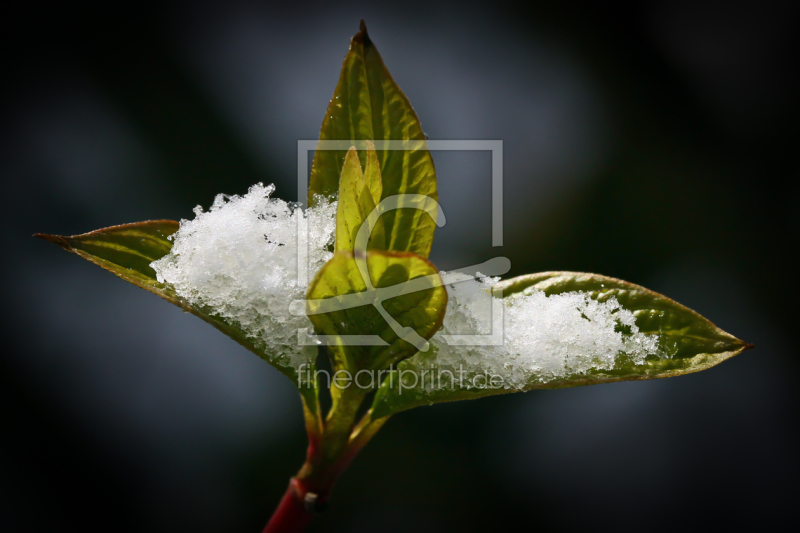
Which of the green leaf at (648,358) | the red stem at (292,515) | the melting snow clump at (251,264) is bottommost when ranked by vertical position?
the red stem at (292,515)

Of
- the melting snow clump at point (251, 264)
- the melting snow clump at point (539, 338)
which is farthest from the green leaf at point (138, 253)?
the melting snow clump at point (539, 338)

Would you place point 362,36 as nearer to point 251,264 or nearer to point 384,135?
point 384,135

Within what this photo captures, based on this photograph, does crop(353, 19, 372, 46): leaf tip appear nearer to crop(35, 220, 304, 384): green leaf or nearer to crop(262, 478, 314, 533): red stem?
crop(35, 220, 304, 384): green leaf

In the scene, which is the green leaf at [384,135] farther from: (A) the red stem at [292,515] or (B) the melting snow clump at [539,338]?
(A) the red stem at [292,515]

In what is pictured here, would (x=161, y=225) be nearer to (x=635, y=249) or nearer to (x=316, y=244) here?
(x=316, y=244)

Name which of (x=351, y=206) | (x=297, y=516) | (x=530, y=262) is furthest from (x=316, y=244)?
(x=530, y=262)

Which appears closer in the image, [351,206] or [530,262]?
[351,206]

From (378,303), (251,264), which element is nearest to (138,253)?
(251,264)
